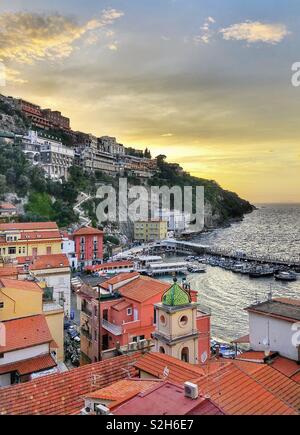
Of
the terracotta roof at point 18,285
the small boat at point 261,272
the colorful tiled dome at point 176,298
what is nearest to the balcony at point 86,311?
the terracotta roof at point 18,285

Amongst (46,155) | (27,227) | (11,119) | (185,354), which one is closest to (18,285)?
(185,354)

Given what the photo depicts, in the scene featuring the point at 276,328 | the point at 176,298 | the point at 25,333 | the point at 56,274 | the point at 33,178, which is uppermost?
the point at 33,178

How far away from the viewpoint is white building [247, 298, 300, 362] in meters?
12.4

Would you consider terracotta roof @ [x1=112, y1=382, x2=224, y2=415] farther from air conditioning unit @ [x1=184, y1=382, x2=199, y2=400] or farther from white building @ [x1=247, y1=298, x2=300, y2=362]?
white building @ [x1=247, y1=298, x2=300, y2=362]

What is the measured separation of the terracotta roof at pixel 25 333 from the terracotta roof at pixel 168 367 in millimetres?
6191

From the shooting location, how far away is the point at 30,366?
43.7 feet

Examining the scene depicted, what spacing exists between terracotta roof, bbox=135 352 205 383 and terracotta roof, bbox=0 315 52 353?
6.19 metres

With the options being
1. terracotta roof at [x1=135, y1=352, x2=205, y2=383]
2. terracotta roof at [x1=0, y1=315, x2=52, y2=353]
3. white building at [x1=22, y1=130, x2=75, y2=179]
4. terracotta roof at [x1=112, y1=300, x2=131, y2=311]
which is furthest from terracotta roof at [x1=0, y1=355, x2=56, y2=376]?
white building at [x1=22, y1=130, x2=75, y2=179]

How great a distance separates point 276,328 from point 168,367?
19.7 feet

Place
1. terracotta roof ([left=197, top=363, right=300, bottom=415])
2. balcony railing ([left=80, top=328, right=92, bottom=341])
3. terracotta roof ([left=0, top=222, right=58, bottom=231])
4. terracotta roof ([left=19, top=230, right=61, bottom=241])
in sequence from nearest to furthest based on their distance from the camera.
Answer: terracotta roof ([left=197, top=363, right=300, bottom=415]) → balcony railing ([left=80, top=328, right=92, bottom=341]) → terracotta roof ([left=19, top=230, right=61, bottom=241]) → terracotta roof ([left=0, top=222, right=58, bottom=231])

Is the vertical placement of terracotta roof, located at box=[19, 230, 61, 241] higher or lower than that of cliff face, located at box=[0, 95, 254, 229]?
lower

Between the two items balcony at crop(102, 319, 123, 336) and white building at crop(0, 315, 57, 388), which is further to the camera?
balcony at crop(102, 319, 123, 336)

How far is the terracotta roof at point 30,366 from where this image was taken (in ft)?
42.7

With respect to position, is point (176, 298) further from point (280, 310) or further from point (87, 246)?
point (87, 246)
